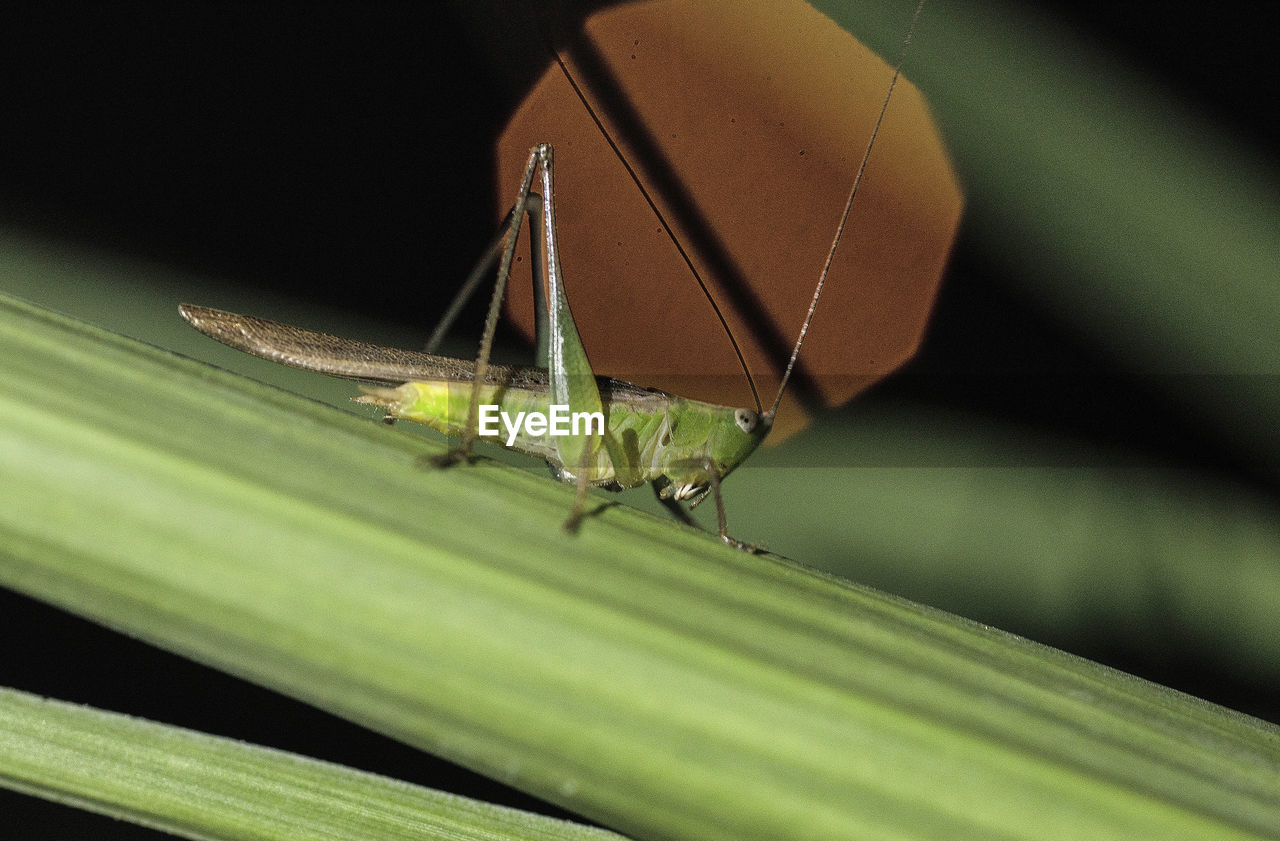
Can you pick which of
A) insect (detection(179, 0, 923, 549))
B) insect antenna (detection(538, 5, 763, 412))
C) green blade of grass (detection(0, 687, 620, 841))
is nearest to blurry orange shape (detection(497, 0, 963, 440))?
insect antenna (detection(538, 5, 763, 412))

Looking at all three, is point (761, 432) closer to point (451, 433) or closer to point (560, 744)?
point (451, 433)

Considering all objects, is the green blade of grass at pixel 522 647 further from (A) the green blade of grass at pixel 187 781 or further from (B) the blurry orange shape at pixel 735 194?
(B) the blurry orange shape at pixel 735 194

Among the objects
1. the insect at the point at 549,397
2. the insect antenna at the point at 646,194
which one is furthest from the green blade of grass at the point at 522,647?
the insect antenna at the point at 646,194

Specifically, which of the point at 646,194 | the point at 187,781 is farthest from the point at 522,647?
the point at 646,194

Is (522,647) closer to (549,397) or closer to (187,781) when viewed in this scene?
(187,781)

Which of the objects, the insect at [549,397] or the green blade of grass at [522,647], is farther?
the insect at [549,397]

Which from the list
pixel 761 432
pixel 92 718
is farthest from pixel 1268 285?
pixel 92 718
